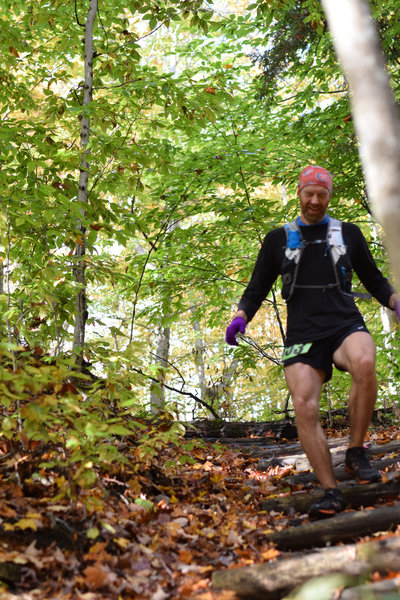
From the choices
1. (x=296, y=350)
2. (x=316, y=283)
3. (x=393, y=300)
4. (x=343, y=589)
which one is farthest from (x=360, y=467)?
(x=343, y=589)

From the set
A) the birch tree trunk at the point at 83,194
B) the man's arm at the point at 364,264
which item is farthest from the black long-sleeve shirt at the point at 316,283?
the birch tree trunk at the point at 83,194

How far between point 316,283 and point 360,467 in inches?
53.5

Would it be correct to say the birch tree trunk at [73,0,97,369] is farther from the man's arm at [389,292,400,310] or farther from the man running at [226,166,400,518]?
the man's arm at [389,292,400,310]

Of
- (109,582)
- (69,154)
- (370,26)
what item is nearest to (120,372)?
(109,582)

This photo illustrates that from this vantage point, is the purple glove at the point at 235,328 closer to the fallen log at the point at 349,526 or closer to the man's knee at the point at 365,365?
the man's knee at the point at 365,365

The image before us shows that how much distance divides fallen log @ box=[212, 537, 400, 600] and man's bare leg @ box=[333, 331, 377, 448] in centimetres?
114

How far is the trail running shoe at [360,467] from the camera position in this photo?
342cm

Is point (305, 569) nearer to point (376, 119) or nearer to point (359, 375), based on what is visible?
point (359, 375)

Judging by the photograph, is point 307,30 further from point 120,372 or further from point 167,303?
point 120,372

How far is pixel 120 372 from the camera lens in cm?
418

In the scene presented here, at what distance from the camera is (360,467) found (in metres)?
3.46

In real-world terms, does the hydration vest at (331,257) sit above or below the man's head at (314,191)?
below

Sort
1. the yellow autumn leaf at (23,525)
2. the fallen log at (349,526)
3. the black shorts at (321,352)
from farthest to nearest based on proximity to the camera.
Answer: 1. the black shorts at (321,352)
2. the fallen log at (349,526)
3. the yellow autumn leaf at (23,525)

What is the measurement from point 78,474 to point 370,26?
8.47ft
